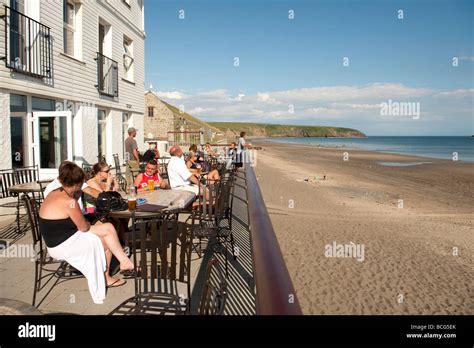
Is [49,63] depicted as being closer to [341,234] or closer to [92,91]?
[92,91]

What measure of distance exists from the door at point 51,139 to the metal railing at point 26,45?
37.2 inches

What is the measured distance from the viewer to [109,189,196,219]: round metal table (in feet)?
13.9

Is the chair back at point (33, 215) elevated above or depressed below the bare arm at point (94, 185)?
below

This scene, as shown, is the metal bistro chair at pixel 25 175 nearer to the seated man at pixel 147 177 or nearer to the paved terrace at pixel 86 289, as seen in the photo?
the paved terrace at pixel 86 289

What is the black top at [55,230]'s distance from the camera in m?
3.53

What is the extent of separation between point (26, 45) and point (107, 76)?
4514 mm

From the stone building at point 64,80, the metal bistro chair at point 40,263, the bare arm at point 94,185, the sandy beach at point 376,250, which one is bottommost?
the sandy beach at point 376,250

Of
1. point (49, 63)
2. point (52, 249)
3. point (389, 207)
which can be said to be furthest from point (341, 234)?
point (49, 63)

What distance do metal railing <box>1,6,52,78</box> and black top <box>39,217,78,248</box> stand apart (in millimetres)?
5012

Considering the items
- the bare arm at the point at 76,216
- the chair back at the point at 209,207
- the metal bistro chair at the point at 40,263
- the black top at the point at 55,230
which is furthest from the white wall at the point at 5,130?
the bare arm at the point at 76,216

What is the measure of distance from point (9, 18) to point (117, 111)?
6286mm

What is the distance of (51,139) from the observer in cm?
881

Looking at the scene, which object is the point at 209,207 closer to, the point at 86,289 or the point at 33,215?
the point at 86,289

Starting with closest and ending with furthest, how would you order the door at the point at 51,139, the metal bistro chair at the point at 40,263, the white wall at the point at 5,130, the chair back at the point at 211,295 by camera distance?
the chair back at the point at 211,295 → the metal bistro chair at the point at 40,263 → the white wall at the point at 5,130 → the door at the point at 51,139
